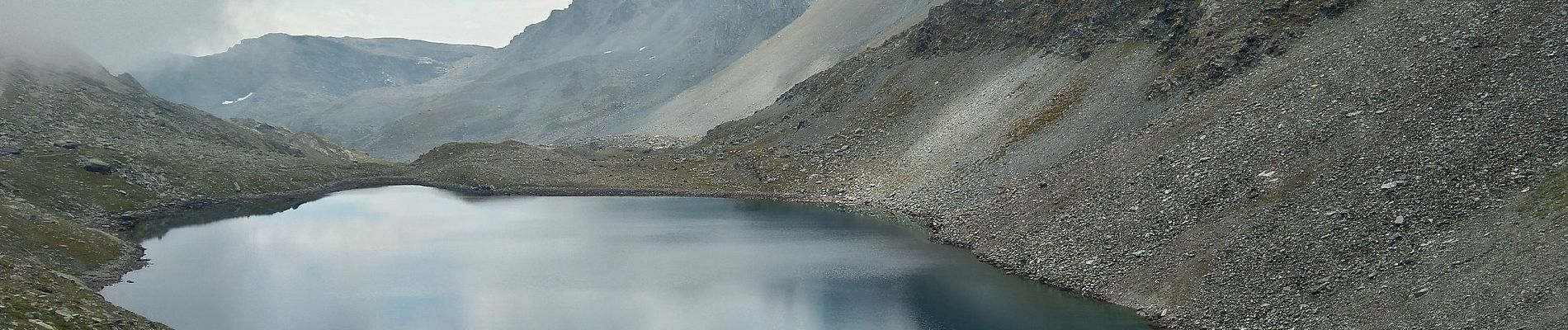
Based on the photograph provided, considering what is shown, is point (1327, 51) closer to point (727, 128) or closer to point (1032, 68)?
point (1032, 68)

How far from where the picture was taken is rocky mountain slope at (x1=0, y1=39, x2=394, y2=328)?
3794 centimetres

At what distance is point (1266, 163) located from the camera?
154 feet

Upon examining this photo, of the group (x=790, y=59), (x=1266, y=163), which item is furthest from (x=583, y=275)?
(x=790, y=59)

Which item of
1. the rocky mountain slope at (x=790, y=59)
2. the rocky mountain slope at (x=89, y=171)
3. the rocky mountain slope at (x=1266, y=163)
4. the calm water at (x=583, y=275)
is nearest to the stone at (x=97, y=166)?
the rocky mountain slope at (x=89, y=171)

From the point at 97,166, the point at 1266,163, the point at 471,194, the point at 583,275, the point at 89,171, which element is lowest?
the point at 1266,163

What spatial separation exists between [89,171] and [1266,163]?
274ft

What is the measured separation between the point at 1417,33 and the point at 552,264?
162 feet

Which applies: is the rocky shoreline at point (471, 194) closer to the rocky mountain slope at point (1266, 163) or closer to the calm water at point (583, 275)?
the rocky mountain slope at point (1266, 163)

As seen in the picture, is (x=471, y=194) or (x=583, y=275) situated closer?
(x=583, y=275)

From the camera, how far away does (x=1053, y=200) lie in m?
56.4

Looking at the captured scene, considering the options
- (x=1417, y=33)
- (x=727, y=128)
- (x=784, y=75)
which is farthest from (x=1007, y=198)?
(x=784, y=75)

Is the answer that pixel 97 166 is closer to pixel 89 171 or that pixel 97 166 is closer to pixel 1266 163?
pixel 89 171

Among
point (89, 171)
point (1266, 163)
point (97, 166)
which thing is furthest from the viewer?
point (97, 166)

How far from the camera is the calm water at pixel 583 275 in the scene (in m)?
45.4
